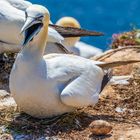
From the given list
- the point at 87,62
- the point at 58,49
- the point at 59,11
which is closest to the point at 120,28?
the point at 59,11

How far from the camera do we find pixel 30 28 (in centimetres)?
421

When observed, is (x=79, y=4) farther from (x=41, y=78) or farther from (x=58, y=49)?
(x=41, y=78)

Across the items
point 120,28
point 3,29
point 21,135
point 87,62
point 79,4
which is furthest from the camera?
point 79,4

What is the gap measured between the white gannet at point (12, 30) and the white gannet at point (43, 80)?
3.50ft

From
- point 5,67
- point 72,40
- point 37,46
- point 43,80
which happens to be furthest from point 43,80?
point 72,40

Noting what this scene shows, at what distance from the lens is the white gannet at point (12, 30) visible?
217 inches

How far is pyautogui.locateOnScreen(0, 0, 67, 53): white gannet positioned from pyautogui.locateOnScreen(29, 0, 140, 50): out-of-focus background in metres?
8.63

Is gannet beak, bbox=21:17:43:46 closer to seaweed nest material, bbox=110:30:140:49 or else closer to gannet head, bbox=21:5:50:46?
gannet head, bbox=21:5:50:46

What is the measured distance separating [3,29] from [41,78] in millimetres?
1345

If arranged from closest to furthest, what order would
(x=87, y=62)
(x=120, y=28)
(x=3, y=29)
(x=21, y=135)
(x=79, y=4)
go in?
(x=21, y=135) → (x=87, y=62) → (x=3, y=29) → (x=120, y=28) → (x=79, y=4)

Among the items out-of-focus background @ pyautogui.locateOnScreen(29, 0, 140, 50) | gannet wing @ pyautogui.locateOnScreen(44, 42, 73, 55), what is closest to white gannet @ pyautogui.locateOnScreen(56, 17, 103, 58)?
gannet wing @ pyautogui.locateOnScreen(44, 42, 73, 55)

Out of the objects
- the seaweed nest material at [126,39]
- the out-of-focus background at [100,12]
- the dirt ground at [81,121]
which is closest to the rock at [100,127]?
the dirt ground at [81,121]

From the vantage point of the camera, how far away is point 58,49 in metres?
5.59

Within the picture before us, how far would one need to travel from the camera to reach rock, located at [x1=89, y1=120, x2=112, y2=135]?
13.8ft
